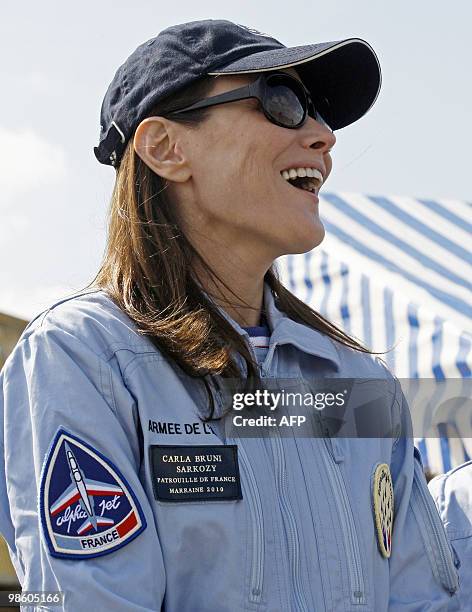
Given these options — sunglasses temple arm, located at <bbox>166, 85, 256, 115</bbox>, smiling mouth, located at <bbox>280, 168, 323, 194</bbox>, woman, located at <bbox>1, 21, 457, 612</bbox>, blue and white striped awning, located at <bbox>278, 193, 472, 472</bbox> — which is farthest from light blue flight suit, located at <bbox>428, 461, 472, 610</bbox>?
blue and white striped awning, located at <bbox>278, 193, 472, 472</bbox>

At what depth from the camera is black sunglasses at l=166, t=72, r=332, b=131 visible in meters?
2.20

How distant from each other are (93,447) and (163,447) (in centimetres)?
14

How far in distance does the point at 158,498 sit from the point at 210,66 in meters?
0.92

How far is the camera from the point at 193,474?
182 centimetres

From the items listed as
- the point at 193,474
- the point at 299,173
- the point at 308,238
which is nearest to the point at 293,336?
the point at 308,238

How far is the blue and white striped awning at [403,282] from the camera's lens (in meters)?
4.22

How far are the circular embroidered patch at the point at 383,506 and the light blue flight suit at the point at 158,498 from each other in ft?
0.05

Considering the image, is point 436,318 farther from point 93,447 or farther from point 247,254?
point 93,447

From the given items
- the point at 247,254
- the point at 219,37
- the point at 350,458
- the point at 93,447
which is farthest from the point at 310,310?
the point at 93,447

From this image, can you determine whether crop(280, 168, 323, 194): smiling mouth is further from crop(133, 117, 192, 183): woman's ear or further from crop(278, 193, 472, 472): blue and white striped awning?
crop(278, 193, 472, 472): blue and white striped awning

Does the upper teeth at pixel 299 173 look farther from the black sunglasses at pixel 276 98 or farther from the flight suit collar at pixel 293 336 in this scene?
the flight suit collar at pixel 293 336

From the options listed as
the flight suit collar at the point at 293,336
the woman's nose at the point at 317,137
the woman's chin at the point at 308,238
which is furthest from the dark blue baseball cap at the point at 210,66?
the flight suit collar at the point at 293,336

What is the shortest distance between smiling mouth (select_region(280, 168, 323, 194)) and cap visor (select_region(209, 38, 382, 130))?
21 cm

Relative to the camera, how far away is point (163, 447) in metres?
1.83
